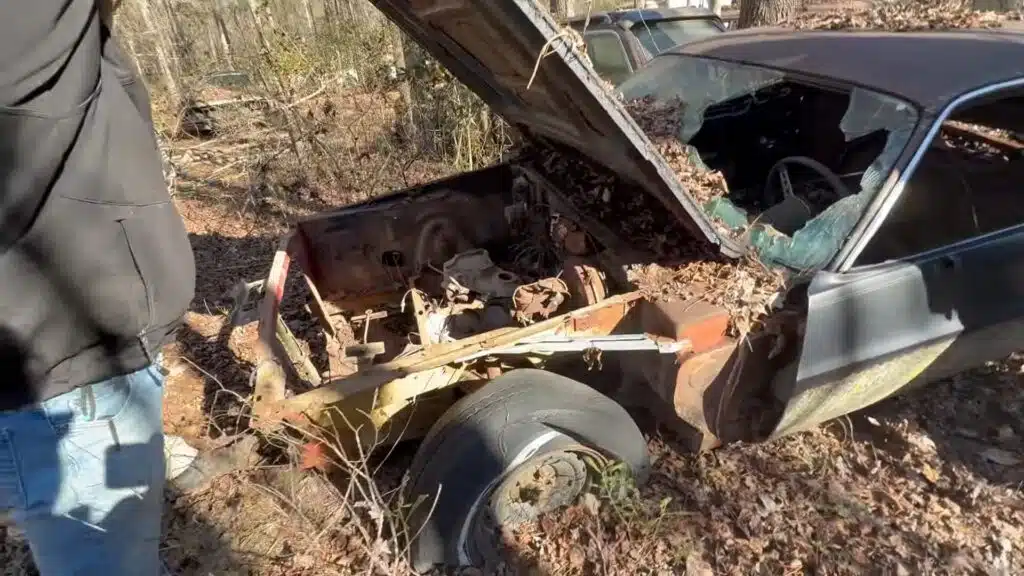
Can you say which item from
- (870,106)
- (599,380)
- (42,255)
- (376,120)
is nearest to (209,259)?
(376,120)

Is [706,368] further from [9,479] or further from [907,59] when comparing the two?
[9,479]

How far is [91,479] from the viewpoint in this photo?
143 cm

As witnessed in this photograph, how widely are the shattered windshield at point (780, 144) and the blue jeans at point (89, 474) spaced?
2004 millimetres

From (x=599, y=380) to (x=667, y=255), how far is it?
0.66 m

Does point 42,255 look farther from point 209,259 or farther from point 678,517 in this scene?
point 209,259

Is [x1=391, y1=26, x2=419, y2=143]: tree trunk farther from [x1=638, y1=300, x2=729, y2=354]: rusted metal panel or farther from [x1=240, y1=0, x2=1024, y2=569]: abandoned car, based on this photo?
[x1=638, y1=300, x2=729, y2=354]: rusted metal panel

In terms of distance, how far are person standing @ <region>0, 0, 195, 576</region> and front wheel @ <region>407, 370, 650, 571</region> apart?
2.96 feet

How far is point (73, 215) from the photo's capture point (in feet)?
4.11

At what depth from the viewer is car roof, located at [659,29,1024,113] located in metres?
2.31

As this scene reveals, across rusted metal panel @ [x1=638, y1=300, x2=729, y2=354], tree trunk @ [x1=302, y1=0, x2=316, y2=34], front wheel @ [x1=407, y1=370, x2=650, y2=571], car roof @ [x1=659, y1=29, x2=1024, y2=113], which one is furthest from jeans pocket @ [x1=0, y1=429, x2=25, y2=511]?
tree trunk @ [x1=302, y1=0, x2=316, y2=34]

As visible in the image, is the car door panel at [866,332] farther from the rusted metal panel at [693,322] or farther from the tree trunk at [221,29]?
the tree trunk at [221,29]

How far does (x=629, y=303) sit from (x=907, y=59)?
1581 mm

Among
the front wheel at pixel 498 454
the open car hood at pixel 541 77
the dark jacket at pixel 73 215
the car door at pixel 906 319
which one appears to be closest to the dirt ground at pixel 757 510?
the front wheel at pixel 498 454

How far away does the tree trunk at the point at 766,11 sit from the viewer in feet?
18.4
